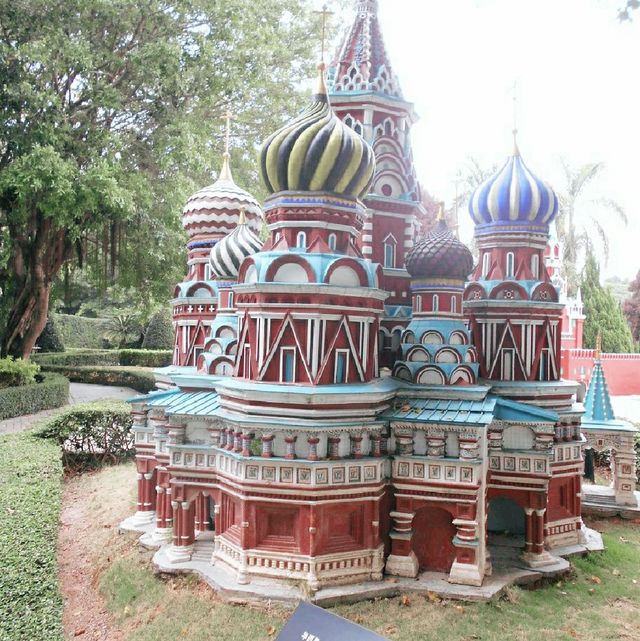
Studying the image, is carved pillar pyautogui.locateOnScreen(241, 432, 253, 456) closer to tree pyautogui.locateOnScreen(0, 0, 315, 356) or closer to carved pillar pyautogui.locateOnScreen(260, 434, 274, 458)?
carved pillar pyautogui.locateOnScreen(260, 434, 274, 458)

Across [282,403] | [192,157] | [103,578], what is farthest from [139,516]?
[192,157]

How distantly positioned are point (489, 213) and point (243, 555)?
7548mm

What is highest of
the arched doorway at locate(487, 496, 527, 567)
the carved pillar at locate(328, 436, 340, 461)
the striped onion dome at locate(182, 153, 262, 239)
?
the striped onion dome at locate(182, 153, 262, 239)

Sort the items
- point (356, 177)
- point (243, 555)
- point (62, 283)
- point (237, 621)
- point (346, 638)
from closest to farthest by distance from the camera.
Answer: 1. point (346, 638)
2. point (237, 621)
3. point (243, 555)
4. point (356, 177)
5. point (62, 283)

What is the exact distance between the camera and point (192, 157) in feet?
60.8

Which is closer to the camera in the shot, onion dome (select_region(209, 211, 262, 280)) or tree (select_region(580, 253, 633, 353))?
onion dome (select_region(209, 211, 262, 280))

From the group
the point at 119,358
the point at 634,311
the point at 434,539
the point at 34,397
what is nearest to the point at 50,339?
the point at 119,358

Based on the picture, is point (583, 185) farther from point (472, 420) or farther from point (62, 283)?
point (472, 420)

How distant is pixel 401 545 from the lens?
9383 millimetres

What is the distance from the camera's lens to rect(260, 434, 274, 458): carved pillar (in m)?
8.95

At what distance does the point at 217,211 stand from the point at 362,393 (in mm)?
6328

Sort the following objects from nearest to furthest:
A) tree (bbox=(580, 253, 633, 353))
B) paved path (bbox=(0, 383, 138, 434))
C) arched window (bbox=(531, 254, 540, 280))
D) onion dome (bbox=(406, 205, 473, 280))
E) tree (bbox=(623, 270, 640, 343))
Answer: onion dome (bbox=(406, 205, 473, 280)) < arched window (bbox=(531, 254, 540, 280)) < paved path (bbox=(0, 383, 138, 434)) < tree (bbox=(580, 253, 633, 353)) < tree (bbox=(623, 270, 640, 343))

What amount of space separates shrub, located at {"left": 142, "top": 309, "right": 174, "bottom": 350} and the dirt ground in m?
21.3

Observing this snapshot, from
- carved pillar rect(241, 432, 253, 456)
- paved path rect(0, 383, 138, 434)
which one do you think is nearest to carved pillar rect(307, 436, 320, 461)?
carved pillar rect(241, 432, 253, 456)
